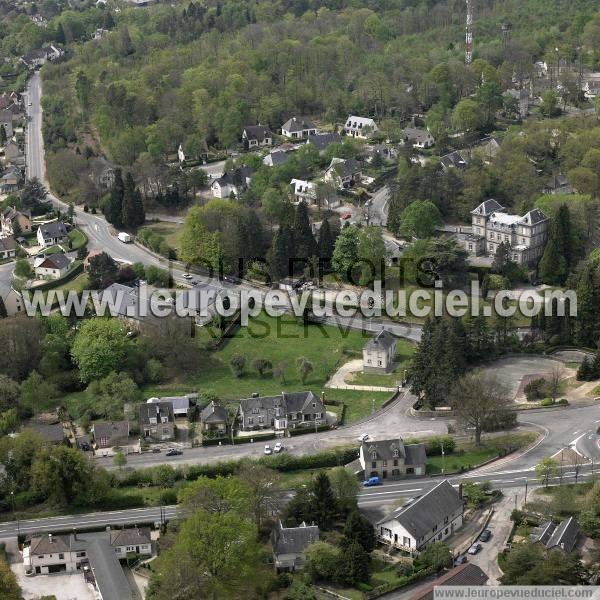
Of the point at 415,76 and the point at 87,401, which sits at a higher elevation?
the point at 415,76

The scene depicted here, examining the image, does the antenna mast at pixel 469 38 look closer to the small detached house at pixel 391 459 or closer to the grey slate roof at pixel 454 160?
the grey slate roof at pixel 454 160

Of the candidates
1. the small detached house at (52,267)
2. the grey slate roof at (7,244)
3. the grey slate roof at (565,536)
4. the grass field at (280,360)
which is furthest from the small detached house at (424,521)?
the grey slate roof at (7,244)

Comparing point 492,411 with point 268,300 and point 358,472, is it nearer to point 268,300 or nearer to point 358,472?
point 358,472

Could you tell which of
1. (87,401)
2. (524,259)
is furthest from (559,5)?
(87,401)

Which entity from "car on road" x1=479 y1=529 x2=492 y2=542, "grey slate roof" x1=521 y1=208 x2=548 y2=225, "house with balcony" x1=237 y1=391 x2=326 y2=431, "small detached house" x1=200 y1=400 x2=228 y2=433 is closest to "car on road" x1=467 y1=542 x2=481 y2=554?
"car on road" x1=479 y1=529 x2=492 y2=542

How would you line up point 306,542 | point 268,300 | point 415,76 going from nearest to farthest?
point 306,542
point 268,300
point 415,76

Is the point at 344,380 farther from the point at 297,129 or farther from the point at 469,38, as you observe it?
the point at 469,38

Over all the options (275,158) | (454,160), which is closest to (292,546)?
(454,160)

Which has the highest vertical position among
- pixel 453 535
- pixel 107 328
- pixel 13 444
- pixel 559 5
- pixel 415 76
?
pixel 559 5
